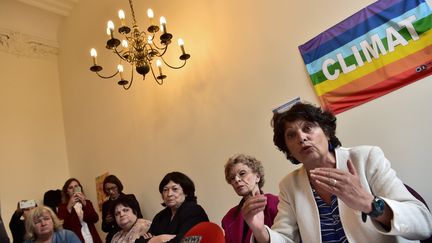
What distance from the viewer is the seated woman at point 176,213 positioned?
2.66 meters

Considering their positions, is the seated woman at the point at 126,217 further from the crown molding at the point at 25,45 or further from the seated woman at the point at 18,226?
the crown molding at the point at 25,45

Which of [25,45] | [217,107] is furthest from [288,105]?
[25,45]

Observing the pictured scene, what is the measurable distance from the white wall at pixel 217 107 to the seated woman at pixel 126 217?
29.4 inches

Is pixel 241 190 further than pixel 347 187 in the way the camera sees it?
Yes

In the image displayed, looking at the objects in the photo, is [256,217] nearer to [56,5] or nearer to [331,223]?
[331,223]

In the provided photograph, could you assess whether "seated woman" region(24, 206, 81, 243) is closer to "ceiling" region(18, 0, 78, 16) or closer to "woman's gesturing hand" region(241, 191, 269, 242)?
"woman's gesturing hand" region(241, 191, 269, 242)

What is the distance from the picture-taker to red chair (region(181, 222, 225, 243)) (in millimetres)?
1684

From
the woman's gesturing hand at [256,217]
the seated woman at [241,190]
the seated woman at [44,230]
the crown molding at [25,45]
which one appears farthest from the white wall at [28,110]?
the woman's gesturing hand at [256,217]

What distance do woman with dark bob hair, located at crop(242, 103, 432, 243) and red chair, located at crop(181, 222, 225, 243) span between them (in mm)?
242

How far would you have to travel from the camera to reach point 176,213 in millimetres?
2830

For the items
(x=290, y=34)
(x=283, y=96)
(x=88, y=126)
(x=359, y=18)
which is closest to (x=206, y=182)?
(x=283, y=96)

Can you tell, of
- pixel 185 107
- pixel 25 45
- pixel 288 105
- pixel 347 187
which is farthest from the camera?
pixel 25 45

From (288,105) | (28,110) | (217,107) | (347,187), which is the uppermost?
(28,110)

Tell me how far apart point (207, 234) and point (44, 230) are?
2.08 m
